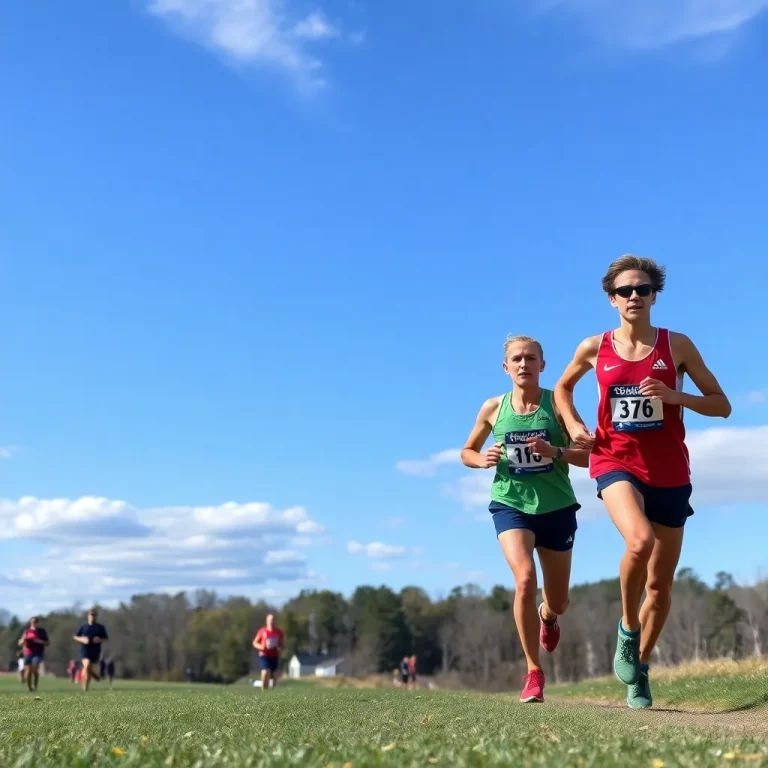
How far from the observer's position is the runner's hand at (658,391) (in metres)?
7.71

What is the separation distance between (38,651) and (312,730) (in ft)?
64.8

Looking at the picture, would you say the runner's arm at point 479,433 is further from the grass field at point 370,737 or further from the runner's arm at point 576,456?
the grass field at point 370,737

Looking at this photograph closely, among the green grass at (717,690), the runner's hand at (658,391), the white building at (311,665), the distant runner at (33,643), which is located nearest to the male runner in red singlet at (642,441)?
the runner's hand at (658,391)

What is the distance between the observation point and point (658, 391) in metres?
7.71

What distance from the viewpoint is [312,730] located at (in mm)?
6090

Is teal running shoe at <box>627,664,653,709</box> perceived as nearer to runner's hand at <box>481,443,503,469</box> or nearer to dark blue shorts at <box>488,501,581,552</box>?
dark blue shorts at <box>488,501,581,552</box>

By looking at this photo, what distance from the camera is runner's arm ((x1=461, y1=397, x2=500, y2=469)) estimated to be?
9641 millimetres

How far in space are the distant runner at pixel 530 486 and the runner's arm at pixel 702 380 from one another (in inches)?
51.1

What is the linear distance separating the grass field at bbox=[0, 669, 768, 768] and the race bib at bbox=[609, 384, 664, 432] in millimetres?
2067

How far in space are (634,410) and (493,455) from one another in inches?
61.9

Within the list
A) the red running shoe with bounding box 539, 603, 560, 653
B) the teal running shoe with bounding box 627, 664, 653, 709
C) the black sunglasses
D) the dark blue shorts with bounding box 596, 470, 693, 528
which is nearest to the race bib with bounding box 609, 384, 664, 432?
the dark blue shorts with bounding box 596, 470, 693, 528

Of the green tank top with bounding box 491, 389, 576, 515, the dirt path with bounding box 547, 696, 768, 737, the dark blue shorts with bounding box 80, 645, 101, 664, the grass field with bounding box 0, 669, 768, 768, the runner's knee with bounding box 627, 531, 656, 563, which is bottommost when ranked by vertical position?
the grass field with bounding box 0, 669, 768, 768

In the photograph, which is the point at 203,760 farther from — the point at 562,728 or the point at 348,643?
the point at 348,643

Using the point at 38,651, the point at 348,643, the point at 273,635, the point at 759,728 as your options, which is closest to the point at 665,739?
the point at 759,728
